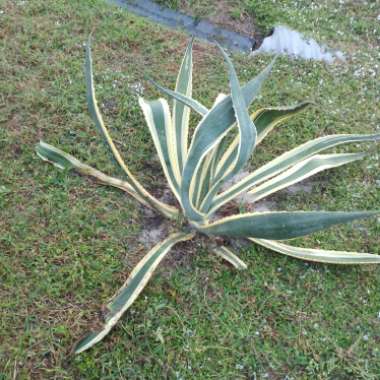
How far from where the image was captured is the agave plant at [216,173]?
74.9 inches

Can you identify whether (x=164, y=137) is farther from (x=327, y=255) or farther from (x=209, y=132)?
(x=327, y=255)

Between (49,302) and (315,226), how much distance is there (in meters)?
1.12

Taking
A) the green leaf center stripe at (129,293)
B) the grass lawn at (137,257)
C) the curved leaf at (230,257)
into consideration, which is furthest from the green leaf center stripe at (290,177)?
the green leaf center stripe at (129,293)

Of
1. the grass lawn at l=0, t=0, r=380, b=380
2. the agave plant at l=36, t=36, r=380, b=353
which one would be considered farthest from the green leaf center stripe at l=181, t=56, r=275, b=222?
the grass lawn at l=0, t=0, r=380, b=380

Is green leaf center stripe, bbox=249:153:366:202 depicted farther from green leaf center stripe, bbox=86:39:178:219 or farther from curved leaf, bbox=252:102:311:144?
green leaf center stripe, bbox=86:39:178:219

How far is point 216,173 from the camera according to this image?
2297 mm

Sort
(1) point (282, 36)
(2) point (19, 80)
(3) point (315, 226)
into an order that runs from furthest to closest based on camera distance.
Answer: (1) point (282, 36) → (2) point (19, 80) → (3) point (315, 226)

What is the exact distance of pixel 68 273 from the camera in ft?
7.25

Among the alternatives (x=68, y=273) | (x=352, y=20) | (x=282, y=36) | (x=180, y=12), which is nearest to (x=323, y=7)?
(x=352, y=20)

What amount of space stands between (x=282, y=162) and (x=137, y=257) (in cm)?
82

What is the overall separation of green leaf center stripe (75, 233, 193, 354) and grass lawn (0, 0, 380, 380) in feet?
0.27

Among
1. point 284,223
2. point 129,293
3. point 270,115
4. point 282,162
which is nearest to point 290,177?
point 282,162

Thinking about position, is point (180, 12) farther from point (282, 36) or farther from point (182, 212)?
point (182, 212)

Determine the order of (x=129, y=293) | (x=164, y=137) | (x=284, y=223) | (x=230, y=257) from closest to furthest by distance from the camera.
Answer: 1. (x=284, y=223)
2. (x=129, y=293)
3. (x=230, y=257)
4. (x=164, y=137)
